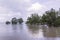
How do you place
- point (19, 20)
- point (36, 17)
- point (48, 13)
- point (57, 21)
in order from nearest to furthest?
point (57, 21), point (48, 13), point (36, 17), point (19, 20)

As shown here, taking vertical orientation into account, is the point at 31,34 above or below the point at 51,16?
below

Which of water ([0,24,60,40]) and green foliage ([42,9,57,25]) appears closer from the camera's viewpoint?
water ([0,24,60,40])

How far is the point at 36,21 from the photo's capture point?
89312 millimetres

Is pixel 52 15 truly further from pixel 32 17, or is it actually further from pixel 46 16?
pixel 32 17

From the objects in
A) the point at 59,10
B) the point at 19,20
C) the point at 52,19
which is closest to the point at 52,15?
the point at 52,19

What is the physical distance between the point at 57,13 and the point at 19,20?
63150mm

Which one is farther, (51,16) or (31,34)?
(51,16)

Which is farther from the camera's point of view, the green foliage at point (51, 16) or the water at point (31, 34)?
the green foliage at point (51, 16)

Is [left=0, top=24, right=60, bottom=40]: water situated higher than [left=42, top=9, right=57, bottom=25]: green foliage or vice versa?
[left=42, top=9, right=57, bottom=25]: green foliage

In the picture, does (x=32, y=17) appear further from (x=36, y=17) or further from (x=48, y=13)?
(x=48, y=13)

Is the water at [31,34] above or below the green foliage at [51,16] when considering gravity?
below

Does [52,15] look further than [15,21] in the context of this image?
No

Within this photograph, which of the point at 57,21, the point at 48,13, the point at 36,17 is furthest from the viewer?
the point at 36,17

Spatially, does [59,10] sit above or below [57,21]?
above
